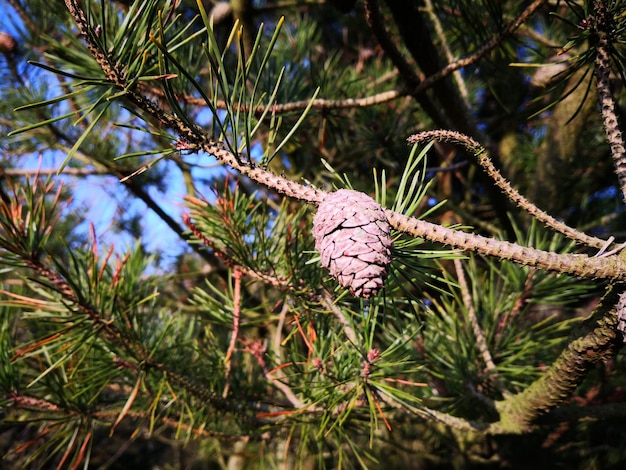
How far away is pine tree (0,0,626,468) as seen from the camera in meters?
0.25

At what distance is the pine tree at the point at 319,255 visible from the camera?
0.80 ft

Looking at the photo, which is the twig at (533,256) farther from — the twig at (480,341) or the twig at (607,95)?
the twig at (480,341)

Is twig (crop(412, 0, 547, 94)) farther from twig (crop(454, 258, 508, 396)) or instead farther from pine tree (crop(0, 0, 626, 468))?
twig (crop(454, 258, 508, 396))

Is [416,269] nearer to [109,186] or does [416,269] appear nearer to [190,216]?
[190,216]

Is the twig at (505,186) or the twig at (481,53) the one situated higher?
the twig at (481,53)

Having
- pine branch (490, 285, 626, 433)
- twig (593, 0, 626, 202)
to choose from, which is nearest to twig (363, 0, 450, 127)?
twig (593, 0, 626, 202)

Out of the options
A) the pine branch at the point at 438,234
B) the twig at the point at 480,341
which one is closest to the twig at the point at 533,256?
the pine branch at the point at 438,234

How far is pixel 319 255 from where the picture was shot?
0.29 meters

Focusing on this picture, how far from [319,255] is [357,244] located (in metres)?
0.08

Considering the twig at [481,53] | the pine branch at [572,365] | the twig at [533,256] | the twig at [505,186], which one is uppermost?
the twig at [481,53]

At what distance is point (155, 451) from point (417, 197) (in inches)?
86.7

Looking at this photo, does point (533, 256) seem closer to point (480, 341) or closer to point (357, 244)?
point (357, 244)

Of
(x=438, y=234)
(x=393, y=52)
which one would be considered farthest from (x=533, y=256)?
(x=393, y=52)

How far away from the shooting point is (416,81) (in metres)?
0.47
